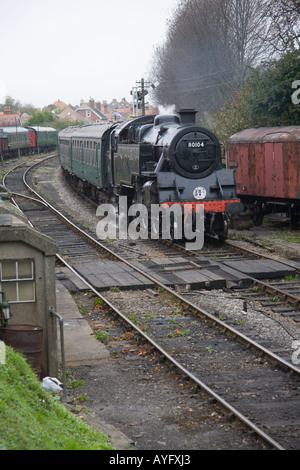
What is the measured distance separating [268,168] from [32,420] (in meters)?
16.6

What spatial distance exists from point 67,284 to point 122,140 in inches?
366

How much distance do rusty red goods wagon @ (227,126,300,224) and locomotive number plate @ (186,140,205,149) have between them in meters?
3.22

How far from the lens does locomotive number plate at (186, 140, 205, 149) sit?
18.5m

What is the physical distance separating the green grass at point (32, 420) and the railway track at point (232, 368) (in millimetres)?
1782

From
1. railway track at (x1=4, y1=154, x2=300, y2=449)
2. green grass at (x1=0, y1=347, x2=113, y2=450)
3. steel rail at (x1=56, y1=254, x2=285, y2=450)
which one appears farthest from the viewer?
railway track at (x1=4, y1=154, x2=300, y2=449)

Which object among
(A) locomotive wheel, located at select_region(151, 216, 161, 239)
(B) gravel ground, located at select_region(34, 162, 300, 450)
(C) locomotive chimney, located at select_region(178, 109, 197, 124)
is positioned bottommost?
(B) gravel ground, located at select_region(34, 162, 300, 450)

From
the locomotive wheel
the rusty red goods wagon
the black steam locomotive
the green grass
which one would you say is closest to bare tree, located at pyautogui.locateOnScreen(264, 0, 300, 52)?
the rusty red goods wagon

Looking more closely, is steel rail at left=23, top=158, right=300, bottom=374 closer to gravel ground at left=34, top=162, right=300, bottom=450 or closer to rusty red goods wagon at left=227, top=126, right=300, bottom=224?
gravel ground at left=34, top=162, right=300, bottom=450

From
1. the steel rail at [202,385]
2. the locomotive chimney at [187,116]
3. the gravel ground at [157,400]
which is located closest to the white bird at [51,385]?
the gravel ground at [157,400]

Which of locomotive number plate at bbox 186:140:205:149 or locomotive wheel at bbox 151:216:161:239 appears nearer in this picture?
locomotive number plate at bbox 186:140:205:149

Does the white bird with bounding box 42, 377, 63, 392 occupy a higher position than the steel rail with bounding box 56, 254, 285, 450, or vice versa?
the steel rail with bounding box 56, 254, 285, 450

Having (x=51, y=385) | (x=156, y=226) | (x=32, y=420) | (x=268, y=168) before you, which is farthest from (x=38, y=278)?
(x=268, y=168)
